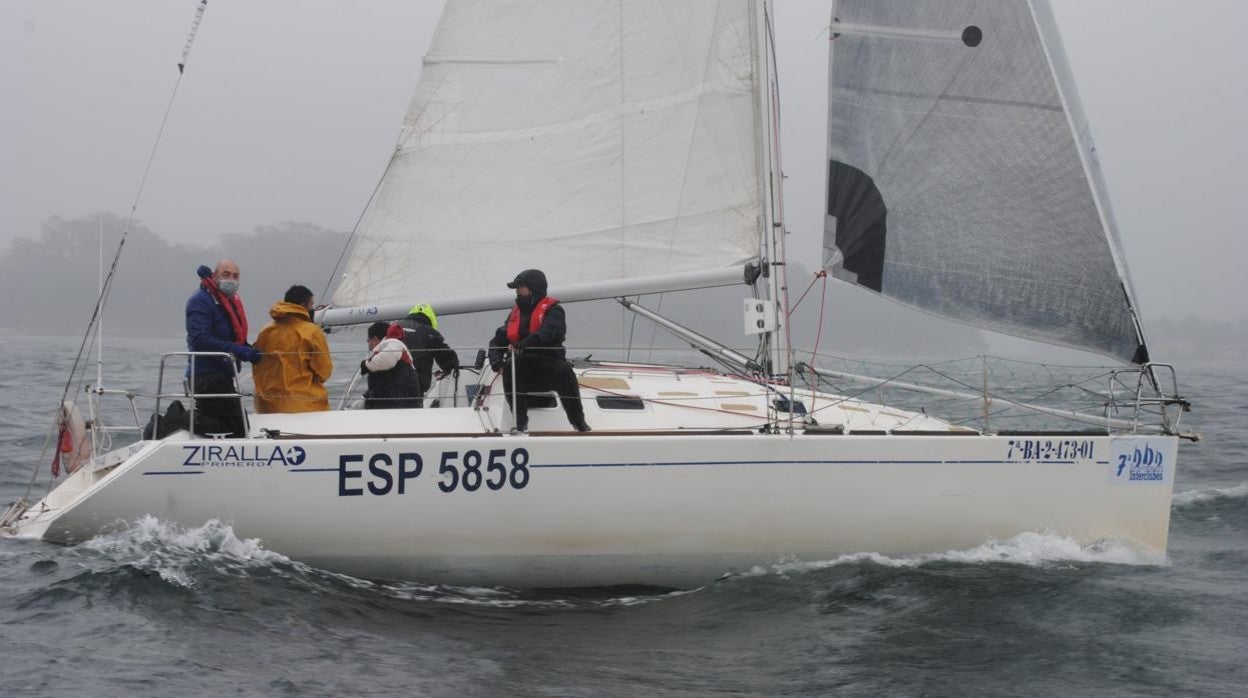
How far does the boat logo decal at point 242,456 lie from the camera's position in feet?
19.8

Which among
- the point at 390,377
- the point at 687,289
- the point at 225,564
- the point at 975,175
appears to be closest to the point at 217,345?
the point at 390,377

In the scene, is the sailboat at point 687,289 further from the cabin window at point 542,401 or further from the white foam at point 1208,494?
the white foam at point 1208,494

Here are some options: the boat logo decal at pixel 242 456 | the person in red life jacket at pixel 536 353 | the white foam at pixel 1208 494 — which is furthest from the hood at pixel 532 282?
the white foam at pixel 1208 494

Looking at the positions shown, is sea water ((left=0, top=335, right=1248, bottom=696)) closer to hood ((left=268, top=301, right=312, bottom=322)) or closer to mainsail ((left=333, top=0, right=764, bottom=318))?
hood ((left=268, top=301, right=312, bottom=322))

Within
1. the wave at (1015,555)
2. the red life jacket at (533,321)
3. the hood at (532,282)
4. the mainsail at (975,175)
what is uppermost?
the mainsail at (975,175)

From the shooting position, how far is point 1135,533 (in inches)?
272

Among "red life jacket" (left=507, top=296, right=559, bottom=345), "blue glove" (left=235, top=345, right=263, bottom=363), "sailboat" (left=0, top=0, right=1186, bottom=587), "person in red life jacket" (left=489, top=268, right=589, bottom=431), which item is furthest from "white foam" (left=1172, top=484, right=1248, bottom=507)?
"blue glove" (left=235, top=345, right=263, bottom=363)

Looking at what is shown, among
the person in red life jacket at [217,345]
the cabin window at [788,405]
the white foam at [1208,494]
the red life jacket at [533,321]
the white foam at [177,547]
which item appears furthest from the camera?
the white foam at [1208,494]

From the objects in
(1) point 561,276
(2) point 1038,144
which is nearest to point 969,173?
(2) point 1038,144

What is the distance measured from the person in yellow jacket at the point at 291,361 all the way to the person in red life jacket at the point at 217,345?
143mm

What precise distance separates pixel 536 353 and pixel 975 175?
10.0 ft

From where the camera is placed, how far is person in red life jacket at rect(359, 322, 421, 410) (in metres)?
7.01

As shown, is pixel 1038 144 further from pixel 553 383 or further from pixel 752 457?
pixel 553 383

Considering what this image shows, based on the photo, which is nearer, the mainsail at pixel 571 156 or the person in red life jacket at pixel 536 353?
the person in red life jacket at pixel 536 353
